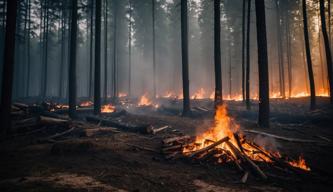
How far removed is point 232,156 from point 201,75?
4821cm

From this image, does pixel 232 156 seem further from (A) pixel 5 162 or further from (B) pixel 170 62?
(B) pixel 170 62

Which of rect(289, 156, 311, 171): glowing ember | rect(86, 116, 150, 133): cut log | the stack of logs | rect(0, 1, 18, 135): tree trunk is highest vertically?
rect(0, 1, 18, 135): tree trunk

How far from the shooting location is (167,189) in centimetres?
541

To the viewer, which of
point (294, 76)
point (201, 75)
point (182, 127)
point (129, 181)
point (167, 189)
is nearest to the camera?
point (167, 189)

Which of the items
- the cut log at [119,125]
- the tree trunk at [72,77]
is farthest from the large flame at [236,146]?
the tree trunk at [72,77]

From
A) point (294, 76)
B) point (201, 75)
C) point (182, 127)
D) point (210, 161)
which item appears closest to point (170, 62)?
point (201, 75)

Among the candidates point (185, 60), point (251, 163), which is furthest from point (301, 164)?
point (185, 60)

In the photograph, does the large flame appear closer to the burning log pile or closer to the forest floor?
the burning log pile

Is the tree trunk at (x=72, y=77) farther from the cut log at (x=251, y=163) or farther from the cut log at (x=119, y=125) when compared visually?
the cut log at (x=251, y=163)

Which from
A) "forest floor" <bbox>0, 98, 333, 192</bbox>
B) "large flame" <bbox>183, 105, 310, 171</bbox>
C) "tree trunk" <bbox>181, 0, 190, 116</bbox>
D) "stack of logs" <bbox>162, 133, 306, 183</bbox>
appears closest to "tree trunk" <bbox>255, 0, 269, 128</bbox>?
"forest floor" <bbox>0, 98, 333, 192</bbox>

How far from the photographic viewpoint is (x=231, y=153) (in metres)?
7.59

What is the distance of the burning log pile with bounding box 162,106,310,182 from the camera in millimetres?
6766

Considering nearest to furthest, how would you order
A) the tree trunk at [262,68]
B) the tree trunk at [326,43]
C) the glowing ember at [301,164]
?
the glowing ember at [301,164], the tree trunk at [262,68], the tree trunk at [326,43]

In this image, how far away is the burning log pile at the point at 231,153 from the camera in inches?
266
